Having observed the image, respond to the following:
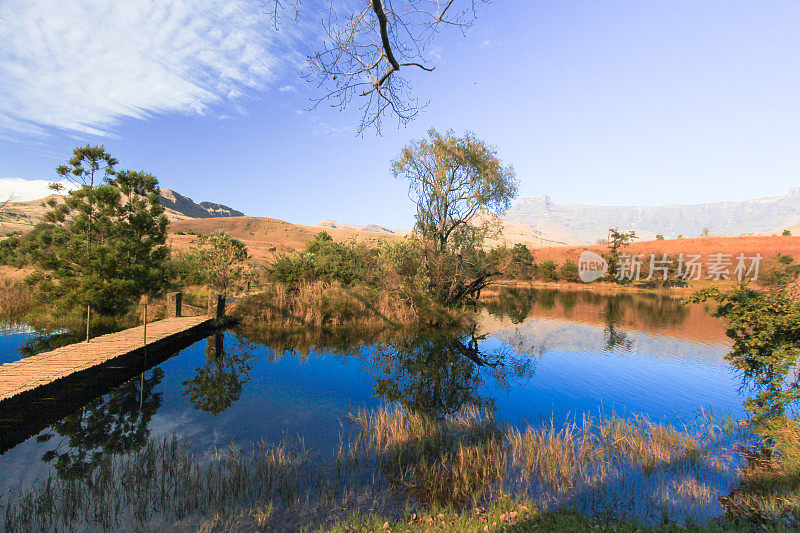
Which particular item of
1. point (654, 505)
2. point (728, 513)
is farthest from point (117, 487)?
point (728, 513)

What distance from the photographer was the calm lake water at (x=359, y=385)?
6.55 metres

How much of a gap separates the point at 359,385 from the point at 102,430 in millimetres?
5417

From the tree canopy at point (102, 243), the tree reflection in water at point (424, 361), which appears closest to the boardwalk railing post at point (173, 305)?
the tree canopy at point (102, 243)

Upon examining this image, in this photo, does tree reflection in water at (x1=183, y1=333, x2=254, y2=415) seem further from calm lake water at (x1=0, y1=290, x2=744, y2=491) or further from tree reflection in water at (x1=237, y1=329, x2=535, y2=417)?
tree reflection in water at (x1=237, y1=329, x2=535, y2=417)

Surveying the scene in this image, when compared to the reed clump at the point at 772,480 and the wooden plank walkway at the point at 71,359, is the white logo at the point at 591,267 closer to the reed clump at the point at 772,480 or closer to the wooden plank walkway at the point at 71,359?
the reed clump at the point at 772,480

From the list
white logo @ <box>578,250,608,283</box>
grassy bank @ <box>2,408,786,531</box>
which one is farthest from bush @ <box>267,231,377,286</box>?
white logo @ <box>578,250,608,283</box>

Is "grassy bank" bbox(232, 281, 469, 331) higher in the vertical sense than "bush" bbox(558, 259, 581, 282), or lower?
lower

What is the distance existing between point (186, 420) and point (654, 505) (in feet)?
26.6

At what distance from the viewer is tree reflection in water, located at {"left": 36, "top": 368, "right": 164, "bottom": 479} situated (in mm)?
5484

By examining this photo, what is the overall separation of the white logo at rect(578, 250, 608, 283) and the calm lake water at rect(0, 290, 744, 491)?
3328cm

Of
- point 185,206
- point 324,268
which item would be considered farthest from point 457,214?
point 185,206

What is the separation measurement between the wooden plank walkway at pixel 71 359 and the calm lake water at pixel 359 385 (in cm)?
83

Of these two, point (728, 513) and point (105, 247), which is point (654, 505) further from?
point (105, 247)

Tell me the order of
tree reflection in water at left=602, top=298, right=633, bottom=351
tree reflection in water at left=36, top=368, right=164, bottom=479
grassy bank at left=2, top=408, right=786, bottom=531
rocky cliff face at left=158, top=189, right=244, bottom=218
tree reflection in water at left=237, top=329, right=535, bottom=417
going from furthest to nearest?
rocky cliff face at left=158, top=189, right=244, bottom=218 → tree reflection in water at left=602, top=298, right=633, bottom=351 → tree reflection in water at left=237, top=329, right=535, bottom=417 → tree reflection in water at left=36, top=368, right=164, bottom=479 → grassy bank at left=2, top=408, right=786, bottom=531
